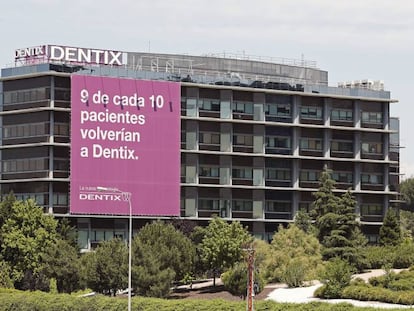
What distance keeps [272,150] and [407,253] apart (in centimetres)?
3606

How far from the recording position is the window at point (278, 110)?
435 feet

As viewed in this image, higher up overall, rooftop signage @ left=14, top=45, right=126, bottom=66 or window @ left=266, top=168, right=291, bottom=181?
rooftop signage @ left=14, top=45, right=126, bottom=66

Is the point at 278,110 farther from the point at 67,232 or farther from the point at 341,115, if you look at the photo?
the point at 67,232

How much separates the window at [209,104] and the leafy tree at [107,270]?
3921 centimetres

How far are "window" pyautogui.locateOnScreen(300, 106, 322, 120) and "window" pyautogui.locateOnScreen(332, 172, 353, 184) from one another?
25.0ft

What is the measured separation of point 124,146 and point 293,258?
3125cm

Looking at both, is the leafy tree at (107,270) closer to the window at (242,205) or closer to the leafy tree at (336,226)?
the leafy tree at (336,226)

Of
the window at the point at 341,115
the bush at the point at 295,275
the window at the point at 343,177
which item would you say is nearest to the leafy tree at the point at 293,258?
the bush at the point at 295,275

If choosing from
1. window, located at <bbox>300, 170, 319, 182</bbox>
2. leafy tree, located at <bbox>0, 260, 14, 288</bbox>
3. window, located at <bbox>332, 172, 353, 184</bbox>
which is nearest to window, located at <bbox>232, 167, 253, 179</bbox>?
window, located at <bbox>300, 170, 319, 182</bbox>

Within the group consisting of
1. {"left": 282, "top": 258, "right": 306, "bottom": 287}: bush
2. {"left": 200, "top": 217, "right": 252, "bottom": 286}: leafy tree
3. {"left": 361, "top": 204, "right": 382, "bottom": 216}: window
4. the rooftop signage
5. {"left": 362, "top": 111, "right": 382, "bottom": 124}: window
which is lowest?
{"left": 282, "top": 258, "right": 306, "bottom": 287}: bush

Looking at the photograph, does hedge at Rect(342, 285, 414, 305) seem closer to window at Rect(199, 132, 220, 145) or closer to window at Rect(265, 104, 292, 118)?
window at Rect(199, 132, 220, 145)

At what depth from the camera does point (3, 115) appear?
12544 cm

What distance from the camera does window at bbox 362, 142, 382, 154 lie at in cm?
13750

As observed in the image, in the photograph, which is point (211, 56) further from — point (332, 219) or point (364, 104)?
point (332, 219)
